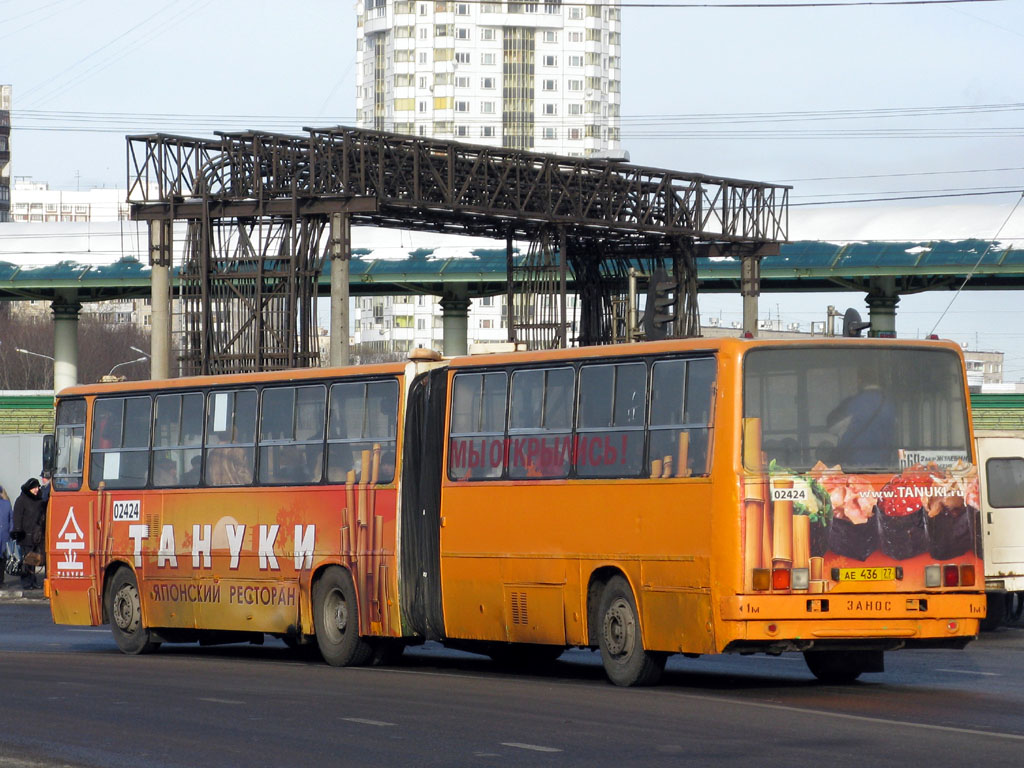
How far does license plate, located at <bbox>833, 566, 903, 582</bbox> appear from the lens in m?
14.0

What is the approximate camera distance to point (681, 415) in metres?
14.5

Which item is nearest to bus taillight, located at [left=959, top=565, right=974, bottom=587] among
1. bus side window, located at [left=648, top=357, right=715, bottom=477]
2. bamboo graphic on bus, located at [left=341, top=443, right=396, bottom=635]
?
bus side window, located at [left=648, top=357, right=715, bottom=477]

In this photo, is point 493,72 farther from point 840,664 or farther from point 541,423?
point 840,664

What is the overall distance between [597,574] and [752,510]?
6.56 feet

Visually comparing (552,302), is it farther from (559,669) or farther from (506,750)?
(506,750)

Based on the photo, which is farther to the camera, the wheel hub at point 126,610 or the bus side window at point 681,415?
the wheel hub at point 126,610

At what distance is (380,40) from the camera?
181750mm

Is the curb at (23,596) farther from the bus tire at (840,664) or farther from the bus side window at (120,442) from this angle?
the bus tire at (840,664)

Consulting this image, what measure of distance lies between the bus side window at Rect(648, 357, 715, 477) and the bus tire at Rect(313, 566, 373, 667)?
436 centimetres

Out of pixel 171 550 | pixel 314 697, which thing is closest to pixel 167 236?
pixel 171 550

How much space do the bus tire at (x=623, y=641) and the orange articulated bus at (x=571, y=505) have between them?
0.02 metres

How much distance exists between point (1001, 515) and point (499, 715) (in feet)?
34.8

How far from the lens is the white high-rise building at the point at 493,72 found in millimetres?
179000

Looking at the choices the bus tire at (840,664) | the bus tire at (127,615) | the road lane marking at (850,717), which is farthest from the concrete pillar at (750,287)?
the road lane marking at (850,717)
